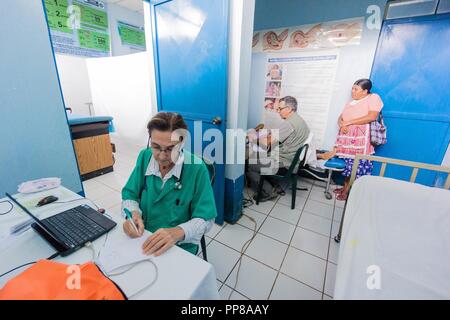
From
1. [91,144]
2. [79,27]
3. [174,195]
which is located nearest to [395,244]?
[174,195]

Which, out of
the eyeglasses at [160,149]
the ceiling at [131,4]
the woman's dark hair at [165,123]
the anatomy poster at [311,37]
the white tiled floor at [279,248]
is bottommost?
the white tiled floor at [279,248]

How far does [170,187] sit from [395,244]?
1.17m

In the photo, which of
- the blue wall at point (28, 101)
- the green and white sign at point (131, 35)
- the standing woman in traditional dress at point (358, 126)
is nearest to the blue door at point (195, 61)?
the blue wall at point (28, 101)

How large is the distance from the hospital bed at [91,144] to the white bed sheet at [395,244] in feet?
10.6

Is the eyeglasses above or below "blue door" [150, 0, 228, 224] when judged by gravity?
below

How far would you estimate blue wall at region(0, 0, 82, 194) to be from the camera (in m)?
1.18

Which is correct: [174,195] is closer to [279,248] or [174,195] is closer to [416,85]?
[279,248]

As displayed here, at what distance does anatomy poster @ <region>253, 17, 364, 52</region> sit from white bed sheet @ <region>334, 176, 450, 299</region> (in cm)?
200

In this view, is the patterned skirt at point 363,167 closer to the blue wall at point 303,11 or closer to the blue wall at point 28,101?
the blue wall at point 303,11

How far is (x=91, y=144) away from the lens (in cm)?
297

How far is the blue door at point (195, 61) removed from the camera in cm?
171

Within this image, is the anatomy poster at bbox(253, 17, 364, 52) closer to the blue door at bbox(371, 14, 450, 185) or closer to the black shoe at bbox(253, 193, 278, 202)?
the blue door at bbox(371, 14, 450, 185)

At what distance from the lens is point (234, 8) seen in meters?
1.60

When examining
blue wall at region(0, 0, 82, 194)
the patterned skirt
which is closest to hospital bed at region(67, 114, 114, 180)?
blue wall at region(0, 0, 82, 194)
